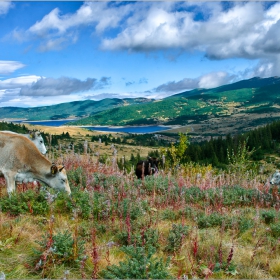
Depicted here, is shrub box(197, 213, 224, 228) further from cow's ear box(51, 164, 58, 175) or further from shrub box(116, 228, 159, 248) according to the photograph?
cow's ear box(51, 164, 58, 175)

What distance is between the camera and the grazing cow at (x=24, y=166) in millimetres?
8836

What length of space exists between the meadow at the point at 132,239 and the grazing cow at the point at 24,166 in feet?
1.51

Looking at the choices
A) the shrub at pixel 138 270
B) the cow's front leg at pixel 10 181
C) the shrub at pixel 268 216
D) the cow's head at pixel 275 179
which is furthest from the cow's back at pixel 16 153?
the cow's head at pixel 275 179

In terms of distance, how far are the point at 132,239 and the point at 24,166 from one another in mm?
4597

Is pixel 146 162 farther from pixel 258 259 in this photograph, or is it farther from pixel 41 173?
pixel 258 259

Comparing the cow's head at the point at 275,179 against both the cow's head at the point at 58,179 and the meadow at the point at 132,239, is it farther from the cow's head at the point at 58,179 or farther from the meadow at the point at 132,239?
the cow's head at the point at 58,179

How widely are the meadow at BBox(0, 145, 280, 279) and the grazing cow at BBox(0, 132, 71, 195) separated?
46 cm

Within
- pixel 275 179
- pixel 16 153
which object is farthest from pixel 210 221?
pixel 275 179

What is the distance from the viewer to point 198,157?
12875cm

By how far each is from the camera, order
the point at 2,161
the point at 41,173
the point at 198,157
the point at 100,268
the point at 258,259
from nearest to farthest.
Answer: the point at 100,268, the point at 258,259, the point at 2,161, the point at 41,173, the point at 198,157

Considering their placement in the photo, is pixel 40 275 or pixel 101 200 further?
pixel 101 200

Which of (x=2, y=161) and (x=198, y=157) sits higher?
(x=2, y=161)

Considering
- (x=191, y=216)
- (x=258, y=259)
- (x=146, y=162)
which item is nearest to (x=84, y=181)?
(x=191, y=216)

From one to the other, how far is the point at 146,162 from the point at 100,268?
47.9 ft
